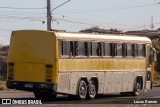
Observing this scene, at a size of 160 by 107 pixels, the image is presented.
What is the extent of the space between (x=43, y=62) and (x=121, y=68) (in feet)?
21.4

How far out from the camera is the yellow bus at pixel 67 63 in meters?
25.8

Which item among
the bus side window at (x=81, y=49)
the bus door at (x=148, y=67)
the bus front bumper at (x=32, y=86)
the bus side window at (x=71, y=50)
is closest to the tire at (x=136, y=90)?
the bus door at (x=148, y=67)

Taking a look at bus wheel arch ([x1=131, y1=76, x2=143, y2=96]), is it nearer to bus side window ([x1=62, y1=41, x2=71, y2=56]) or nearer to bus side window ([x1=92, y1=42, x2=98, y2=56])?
bus side window ([x1=92, y1=42, x2=98, y2=56])

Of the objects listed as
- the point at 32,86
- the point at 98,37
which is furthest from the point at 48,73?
the point at 98,37

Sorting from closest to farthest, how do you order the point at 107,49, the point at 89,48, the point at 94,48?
the point at 89,48
the point at 94,48
the point at 107,49

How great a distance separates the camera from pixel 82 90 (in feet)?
90.7

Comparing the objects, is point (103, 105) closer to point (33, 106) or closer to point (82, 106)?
point (82, 106)

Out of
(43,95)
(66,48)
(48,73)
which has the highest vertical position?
(66,48)

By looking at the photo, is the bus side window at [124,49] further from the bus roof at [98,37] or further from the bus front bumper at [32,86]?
the bus front bumper at [32,86]

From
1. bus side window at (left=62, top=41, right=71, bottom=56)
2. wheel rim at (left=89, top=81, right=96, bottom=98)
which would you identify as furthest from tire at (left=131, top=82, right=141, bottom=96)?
bus side window at (left=62, top=41, right=71, bottom=56)

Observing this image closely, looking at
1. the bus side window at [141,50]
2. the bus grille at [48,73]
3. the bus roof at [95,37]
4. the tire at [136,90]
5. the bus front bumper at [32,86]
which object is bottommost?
the tire at [136,90]

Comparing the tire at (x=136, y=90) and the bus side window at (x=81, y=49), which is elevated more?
the bus side window at (x=81, y=49)

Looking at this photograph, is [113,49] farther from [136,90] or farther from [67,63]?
[67,63]

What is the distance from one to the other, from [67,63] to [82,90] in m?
1.71
